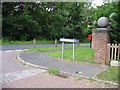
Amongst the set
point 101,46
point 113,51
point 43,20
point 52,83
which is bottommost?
point 52,83

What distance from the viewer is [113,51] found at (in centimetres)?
1055

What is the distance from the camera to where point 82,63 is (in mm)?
10727

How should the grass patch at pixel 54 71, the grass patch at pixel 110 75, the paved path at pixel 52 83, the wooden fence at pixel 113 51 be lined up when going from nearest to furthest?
1. the paved path at pixel 52 83
2. the grass patch at pixel 110 75
3. the grass patch at pixel 54 71
4. the wooden fence at pixel 113 51

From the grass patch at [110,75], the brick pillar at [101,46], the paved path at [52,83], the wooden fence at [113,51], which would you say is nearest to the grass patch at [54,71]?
the paved path at [52,83]

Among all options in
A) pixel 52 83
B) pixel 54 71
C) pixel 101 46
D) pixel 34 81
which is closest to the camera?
pixel 52 83

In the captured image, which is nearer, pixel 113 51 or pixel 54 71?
pixel 54 71

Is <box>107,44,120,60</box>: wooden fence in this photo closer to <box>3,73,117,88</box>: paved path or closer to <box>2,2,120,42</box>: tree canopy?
<box>3,73,117,88</box>: paved path

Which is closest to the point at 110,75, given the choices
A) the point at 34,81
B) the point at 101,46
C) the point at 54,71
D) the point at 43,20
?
the point at 54,71

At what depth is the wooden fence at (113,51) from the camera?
408 inches

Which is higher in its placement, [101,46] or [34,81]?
[101,46]

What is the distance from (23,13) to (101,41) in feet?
67.9

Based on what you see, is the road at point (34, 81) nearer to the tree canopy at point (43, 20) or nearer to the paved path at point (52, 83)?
the paved path at point (52, 83)

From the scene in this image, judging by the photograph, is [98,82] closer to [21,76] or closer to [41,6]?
[21,76]

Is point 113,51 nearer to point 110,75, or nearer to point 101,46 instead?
point 101,46
